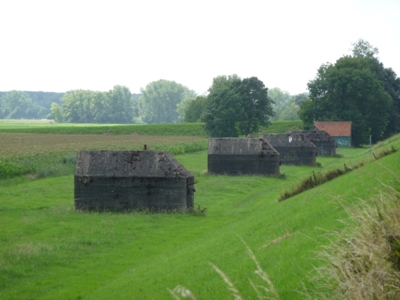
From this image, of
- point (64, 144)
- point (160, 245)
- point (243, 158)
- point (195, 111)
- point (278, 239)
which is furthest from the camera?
point (195, 111)

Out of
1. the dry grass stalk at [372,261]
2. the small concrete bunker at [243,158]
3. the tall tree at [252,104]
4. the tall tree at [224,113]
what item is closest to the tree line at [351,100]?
the tall tree at [252,104]

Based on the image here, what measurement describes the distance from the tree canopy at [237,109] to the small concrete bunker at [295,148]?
20.2 m

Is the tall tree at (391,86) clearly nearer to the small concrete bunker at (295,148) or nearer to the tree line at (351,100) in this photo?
the tree line at (351,100)

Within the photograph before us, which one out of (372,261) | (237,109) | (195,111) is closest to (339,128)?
(237,109)

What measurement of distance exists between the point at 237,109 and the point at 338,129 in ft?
45.5

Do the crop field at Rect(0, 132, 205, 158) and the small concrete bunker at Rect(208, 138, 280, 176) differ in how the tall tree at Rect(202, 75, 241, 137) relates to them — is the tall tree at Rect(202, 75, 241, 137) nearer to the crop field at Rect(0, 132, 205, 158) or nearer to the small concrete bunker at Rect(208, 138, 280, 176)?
the crop field at Rect(0, 132, 205, 158)

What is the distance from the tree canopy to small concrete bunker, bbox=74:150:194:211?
52.2m

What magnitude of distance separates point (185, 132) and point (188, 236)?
9375 cm

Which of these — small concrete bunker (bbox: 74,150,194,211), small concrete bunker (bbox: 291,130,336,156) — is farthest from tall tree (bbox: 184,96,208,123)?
small concrete bunker (bbox: 74,150,194,211)

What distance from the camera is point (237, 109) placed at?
3238 inches

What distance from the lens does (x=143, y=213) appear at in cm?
2841

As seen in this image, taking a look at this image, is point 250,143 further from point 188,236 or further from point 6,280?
point 6,280

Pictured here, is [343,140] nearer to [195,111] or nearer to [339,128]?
[339,128]

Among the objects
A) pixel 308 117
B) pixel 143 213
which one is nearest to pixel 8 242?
pixel 143 213
